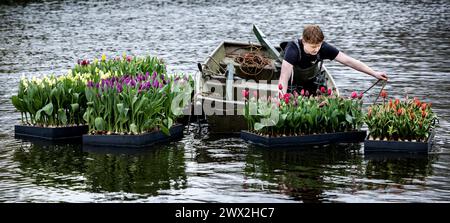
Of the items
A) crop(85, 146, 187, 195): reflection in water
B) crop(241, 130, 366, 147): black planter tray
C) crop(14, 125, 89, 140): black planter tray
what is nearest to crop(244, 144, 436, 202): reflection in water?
crop(241, 130, 366, 147): black planter tray

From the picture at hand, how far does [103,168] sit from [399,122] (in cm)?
543

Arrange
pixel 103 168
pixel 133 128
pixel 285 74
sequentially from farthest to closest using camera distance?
pixel 285 74
pixel 133 128
pixel 103 168

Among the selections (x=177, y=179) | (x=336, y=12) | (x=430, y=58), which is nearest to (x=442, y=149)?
(x=177, y=179)

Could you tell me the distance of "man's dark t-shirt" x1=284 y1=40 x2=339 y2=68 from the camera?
18.8m

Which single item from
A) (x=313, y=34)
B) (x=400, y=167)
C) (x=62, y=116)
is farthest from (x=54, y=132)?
(x=400, y=167)

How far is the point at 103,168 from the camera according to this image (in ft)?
55.8

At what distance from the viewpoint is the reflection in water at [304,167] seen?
50.5ft

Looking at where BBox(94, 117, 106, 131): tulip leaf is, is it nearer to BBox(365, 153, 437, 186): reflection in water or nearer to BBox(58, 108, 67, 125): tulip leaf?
BBox(58, 108, 67, 125): tulip leaf

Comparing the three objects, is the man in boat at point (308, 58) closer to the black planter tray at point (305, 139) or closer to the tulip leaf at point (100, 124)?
the black planter tray at point (305, 139)

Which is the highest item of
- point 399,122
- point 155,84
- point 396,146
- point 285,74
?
point 285,74

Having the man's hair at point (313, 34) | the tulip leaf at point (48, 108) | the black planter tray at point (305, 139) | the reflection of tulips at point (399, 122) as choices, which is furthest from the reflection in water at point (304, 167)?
the tulip leaf at point (48, 108)

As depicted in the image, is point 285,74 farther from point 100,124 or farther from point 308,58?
point 100,124
